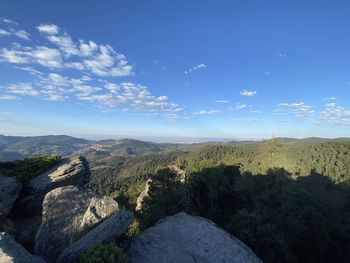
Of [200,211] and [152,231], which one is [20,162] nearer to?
[152,231]

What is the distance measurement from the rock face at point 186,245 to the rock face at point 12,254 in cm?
483

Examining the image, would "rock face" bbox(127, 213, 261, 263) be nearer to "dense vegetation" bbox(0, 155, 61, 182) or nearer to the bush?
the bush

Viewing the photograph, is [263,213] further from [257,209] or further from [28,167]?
[28,167]

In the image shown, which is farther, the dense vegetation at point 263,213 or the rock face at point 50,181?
the dense vegetation at point 263,213

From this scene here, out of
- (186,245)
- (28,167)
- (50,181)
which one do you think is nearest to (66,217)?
(186,245)

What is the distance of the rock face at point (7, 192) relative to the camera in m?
19.2

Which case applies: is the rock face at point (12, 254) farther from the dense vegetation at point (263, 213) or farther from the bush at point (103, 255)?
the dense vegetation at point (263, 213)

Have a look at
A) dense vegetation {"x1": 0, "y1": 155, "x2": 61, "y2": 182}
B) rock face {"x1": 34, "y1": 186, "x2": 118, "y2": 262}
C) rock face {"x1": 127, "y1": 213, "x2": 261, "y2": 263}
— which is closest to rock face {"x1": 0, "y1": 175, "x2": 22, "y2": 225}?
dense vegetation {"x1": 0, "y1": 155, "x2": 61, "y2": 182}

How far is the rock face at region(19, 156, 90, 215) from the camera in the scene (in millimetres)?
22406

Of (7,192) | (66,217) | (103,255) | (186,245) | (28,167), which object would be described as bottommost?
(186,245)

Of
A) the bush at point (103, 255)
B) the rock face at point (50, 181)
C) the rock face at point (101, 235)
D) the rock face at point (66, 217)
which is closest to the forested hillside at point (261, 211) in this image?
the rock face at point (50, 181)

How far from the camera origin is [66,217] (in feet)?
56.4

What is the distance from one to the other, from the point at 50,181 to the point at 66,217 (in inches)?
272

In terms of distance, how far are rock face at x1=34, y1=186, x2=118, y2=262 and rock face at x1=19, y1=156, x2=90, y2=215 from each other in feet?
15.6
